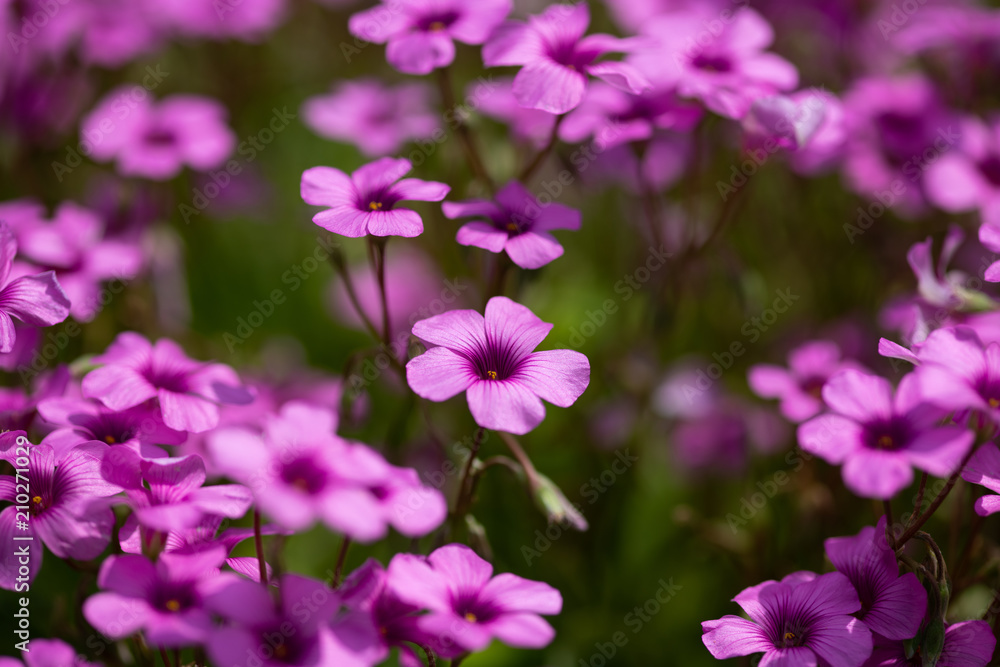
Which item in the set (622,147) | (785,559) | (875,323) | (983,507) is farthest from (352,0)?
(983,507)

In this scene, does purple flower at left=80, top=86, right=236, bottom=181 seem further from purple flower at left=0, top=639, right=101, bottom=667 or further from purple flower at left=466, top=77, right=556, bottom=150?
purple flower at left=0, top=639, right=101, bottom=667

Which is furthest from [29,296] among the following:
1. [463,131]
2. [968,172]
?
[968,172]

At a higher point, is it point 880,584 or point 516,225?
point 516,225

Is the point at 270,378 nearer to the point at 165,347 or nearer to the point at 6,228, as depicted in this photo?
the point at 165,347

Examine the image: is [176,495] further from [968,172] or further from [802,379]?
[968,172]
